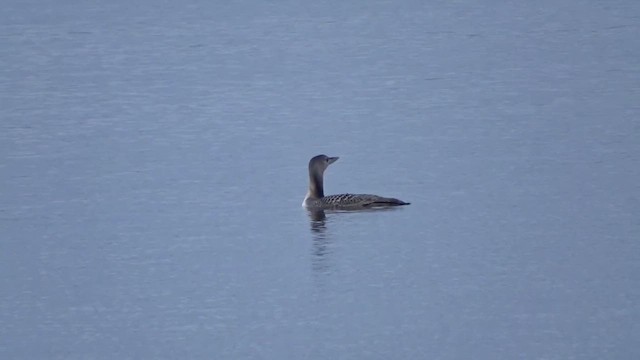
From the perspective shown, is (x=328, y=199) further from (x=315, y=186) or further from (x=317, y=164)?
(x=317, y=164)

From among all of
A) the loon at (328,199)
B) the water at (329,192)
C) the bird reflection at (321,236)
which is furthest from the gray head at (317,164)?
the bird reflection at (321,236)

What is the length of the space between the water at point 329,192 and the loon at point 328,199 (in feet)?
0.43

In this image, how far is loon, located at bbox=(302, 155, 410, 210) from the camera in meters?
14.1

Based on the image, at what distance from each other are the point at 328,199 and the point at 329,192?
1321mm

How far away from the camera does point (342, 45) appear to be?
25.2m

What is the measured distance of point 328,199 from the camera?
1445cm

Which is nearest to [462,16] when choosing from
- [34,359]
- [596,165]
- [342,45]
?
[342,45]

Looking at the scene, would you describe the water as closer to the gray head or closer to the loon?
the loon

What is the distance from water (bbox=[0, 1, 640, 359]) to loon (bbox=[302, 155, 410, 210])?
0.43 feet

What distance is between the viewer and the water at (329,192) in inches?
434

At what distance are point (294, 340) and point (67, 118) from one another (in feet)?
28.6

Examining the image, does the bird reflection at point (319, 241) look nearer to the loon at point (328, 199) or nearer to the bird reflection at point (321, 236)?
the bird reflection at point (321, 236)

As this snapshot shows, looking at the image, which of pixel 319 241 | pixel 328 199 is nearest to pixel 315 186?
pixel 328 199

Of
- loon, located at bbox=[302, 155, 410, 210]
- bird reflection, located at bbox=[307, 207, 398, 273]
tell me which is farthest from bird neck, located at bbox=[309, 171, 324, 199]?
bird reflection, located at bbox=[307, 207, 398, 273]
